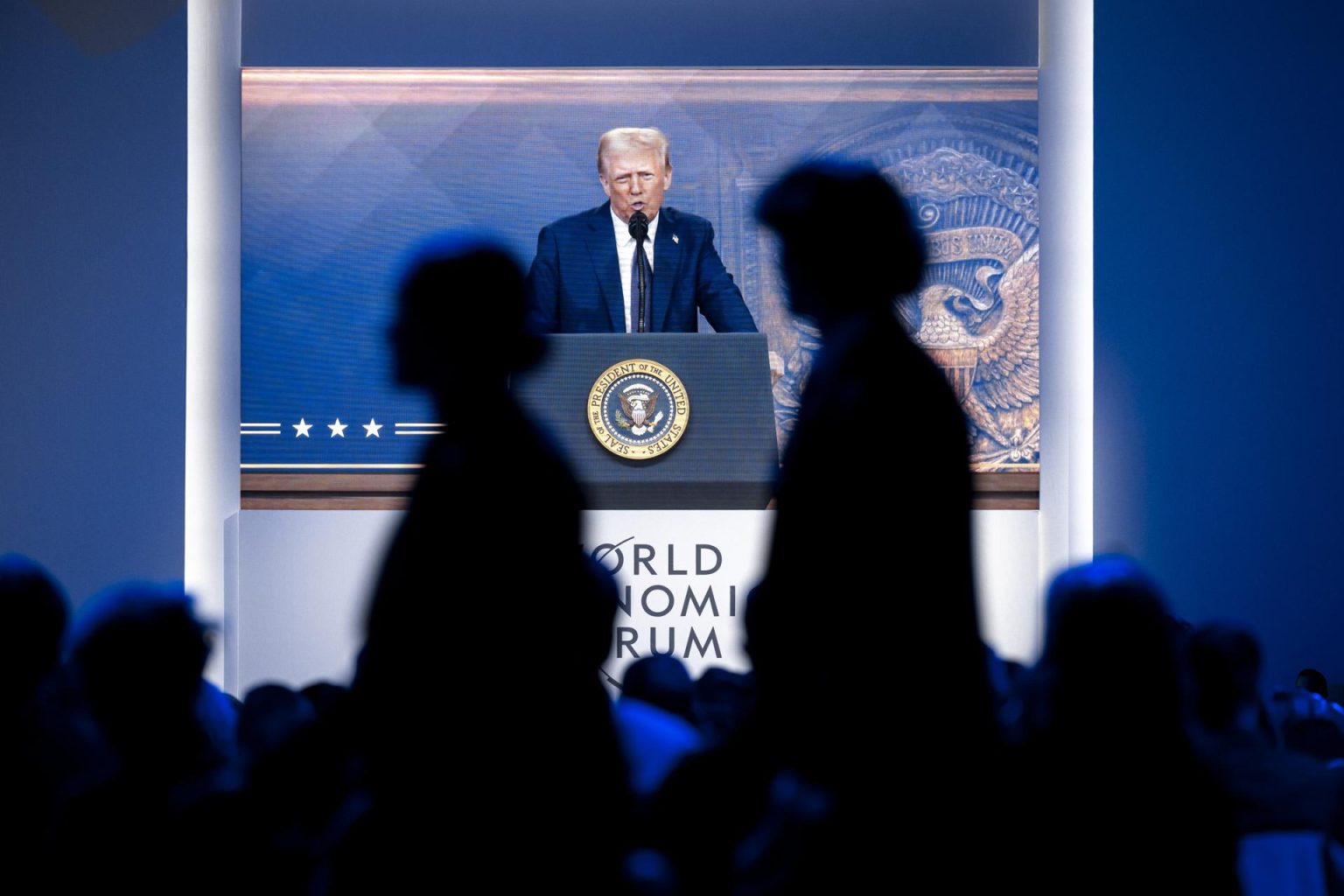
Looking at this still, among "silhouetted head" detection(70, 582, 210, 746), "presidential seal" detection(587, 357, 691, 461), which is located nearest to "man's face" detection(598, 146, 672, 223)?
"presidential seal" detection(587, 357, 691, 461)

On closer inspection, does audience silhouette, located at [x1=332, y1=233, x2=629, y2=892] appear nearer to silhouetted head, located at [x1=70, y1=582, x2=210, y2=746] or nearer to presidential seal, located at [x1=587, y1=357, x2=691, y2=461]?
silhouetted head, located at [x1=70, y1=582, x2=210, y2=746]

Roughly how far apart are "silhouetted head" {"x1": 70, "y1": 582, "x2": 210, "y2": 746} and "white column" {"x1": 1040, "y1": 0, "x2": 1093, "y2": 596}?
5123mm

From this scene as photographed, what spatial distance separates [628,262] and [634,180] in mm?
420

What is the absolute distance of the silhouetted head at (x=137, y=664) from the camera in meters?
1.94

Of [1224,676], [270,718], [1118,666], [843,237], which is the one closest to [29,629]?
[270,718]

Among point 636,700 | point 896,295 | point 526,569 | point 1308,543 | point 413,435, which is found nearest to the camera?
point 526,569

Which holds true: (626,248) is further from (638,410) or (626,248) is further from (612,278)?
(638,410)

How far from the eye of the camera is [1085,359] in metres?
6.62

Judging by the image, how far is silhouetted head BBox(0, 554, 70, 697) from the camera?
219 centimetres

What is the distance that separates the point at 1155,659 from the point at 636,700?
120 cm

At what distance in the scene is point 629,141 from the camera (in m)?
7.11

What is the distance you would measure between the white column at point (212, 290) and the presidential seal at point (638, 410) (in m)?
1.96

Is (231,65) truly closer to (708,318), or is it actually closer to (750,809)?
(708,318)

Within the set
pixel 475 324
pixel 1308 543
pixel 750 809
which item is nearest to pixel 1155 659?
pixel 750 809
